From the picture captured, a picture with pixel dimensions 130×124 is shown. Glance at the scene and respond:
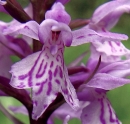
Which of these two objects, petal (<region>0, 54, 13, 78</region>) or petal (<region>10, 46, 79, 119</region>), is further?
petal (<region>0, 54, 13, 78</region>)

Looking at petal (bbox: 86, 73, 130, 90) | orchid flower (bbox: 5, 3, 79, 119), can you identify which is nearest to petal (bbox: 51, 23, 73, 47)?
orchid flower (bbox: 5, 3, 79, 119)

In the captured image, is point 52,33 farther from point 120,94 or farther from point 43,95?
point 120,94

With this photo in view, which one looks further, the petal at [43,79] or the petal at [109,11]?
the petal at [109,11]

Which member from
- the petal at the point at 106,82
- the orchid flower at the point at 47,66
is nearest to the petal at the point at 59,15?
the orchid flower at the point at 47,66

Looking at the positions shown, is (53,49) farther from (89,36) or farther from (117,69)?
(117,69)

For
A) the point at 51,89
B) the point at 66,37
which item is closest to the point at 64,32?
the point at 66,37

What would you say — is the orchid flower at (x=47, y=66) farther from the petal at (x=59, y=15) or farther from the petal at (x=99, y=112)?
the petal at (x=99, y=112)

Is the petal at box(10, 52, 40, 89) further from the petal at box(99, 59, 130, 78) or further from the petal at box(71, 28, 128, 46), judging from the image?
the petal at box(99, 59, 130, 78)
